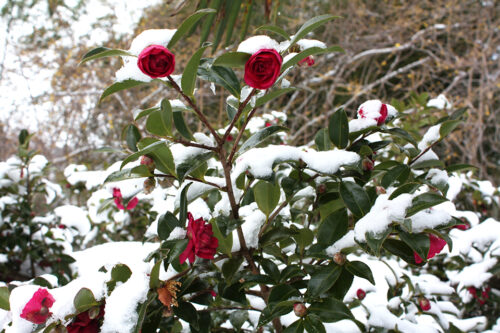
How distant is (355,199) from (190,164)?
0.30 m

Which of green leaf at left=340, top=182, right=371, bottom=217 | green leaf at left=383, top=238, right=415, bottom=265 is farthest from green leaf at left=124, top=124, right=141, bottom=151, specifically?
green leaf at left=383, top=238, right=415, bottom=265

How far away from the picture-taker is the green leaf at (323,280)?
643 millimetres

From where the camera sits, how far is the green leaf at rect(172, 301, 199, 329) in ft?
2.27

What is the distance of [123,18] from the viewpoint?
466cm

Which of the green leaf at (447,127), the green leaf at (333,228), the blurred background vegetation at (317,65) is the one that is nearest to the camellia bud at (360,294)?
the green leaf at (333,228)

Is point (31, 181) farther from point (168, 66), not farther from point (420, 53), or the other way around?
point (420, 53)

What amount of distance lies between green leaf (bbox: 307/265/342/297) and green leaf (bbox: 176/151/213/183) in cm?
29

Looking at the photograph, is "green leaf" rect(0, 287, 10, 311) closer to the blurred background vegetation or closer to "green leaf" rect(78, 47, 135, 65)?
"green leaf" rect(78, 47, 135, 65)

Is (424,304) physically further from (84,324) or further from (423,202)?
(84,324)

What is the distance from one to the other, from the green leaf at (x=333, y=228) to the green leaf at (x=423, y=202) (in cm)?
15

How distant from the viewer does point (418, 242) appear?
59 cm

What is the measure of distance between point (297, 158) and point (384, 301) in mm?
716

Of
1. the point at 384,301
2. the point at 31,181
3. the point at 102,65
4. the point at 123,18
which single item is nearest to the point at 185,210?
the point at 384,301

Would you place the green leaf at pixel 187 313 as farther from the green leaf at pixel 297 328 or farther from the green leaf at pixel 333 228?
the green leaf at pixel 333 228
